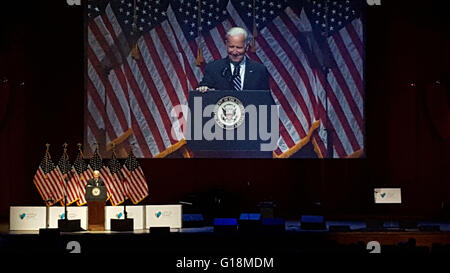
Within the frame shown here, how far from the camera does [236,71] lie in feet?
52.5

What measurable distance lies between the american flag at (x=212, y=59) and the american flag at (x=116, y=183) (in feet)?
4.36

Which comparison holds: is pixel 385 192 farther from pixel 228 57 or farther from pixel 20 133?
pixel 20 133

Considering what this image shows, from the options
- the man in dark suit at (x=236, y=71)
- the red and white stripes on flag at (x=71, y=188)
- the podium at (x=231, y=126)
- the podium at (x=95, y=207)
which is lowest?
the podium at (x=95, y=207)

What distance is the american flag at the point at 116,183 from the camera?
14.7 metres

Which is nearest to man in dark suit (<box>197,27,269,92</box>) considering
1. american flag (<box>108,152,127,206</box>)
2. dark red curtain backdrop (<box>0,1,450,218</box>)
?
dark red curtain backdrop (<box>0,1,450,218</box>)

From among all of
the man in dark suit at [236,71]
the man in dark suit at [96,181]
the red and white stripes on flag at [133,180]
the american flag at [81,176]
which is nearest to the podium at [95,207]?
the man in dark suit at [96,181]

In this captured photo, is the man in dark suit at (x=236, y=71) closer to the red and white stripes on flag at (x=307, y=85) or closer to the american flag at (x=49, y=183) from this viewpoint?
the red and white stripes on flag at (x=307, y=85)

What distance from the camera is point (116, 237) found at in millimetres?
12703

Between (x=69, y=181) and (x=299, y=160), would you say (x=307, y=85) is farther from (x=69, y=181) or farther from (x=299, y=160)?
(x=69, y=181)

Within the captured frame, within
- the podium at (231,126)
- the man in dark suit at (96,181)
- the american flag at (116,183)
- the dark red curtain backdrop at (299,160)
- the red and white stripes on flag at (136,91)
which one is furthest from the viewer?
the dark red curtain backdrop at (299,160)

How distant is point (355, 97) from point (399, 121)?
1307mm

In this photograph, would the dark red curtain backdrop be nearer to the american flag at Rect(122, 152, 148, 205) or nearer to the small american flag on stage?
the american flag at Rect(122, 152, 148, 205)

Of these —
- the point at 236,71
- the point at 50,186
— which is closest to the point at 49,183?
the point at 50,186
